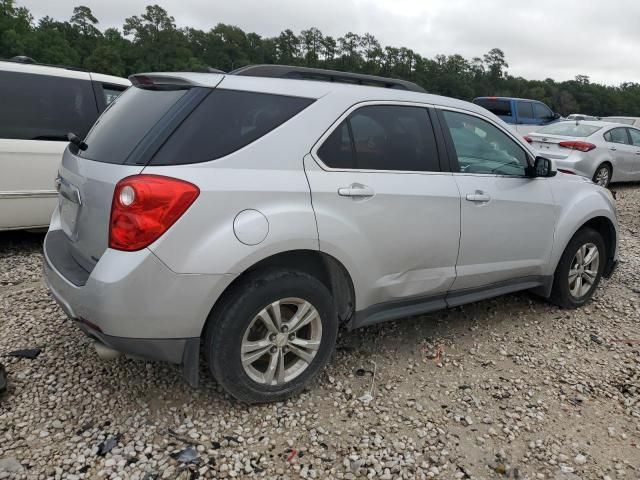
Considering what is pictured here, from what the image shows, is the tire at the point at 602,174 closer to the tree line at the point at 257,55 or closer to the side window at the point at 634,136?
the side window at the point at 634,136

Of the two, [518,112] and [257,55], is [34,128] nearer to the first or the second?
[518,112]

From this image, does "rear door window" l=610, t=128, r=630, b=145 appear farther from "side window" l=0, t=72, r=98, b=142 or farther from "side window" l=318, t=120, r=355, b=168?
"side window" l=0, t=72, r=98, b=142

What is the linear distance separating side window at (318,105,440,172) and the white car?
122 inches

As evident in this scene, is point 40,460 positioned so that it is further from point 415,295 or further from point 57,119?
point 57,119

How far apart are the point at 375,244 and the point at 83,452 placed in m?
1.76

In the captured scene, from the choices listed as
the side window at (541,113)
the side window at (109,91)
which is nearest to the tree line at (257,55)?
the side window at (541,113)

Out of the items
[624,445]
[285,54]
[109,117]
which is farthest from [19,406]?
[285,54]

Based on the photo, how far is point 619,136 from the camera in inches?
429

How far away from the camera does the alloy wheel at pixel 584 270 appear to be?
167 inches

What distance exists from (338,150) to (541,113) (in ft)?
51.0

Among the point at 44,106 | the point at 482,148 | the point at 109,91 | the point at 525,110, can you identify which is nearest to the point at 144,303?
the point at 482,148

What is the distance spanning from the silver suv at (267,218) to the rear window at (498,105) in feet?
43.2

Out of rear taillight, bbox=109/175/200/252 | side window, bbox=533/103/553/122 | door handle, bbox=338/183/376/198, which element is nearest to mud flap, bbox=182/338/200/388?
rear taillight, bbox=109/175/200/252

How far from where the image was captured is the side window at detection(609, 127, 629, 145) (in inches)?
421
